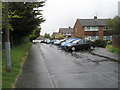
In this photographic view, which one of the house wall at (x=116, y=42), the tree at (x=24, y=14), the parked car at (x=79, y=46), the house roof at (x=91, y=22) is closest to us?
the house wall at (x=116, y=42)

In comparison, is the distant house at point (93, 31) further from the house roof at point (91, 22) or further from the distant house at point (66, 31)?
the distant house at point (66, 31)

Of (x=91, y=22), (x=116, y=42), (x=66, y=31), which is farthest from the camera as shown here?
(x=66, y=31)

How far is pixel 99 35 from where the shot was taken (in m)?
47.9

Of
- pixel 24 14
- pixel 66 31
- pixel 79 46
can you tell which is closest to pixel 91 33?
pixel 79 46

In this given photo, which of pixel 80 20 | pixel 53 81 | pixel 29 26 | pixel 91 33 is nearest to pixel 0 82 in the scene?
pixel 53 81

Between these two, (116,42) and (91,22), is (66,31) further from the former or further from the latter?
(116,42)

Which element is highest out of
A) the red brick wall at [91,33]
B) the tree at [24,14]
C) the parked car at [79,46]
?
the tree at [24,14]

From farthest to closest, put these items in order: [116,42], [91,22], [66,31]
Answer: [66,31], [91,22], [116,42]

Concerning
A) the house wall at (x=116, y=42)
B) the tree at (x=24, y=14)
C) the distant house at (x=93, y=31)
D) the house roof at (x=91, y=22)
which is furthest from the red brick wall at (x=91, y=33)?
the house wall at (x=116, y=42)

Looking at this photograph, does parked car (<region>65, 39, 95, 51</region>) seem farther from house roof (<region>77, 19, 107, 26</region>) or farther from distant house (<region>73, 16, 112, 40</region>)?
house roof (<region>77, 19, 107, 26</region>)

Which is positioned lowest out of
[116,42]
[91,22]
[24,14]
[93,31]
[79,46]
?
[79,46]

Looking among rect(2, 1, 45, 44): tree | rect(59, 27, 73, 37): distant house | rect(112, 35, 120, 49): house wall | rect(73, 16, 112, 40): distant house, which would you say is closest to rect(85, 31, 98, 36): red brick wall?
rect(73, 16, 112, 40): distant house

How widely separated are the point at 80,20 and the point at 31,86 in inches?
1830

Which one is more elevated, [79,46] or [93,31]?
[93,31]
